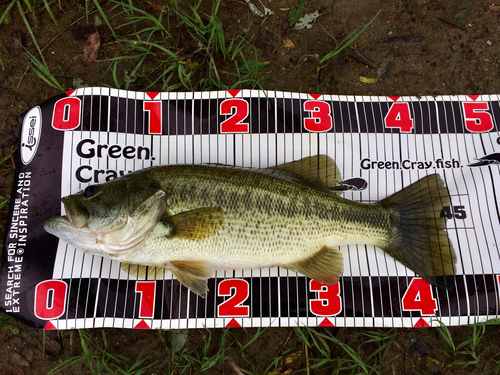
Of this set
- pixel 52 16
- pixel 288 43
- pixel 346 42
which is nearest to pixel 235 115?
pixel 288 43

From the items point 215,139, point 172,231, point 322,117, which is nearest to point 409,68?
point 322,117

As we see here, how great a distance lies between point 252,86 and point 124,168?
132 centimetres

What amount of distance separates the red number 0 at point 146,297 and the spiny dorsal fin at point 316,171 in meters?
1.38

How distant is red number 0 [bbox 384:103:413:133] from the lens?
2854 millimetres

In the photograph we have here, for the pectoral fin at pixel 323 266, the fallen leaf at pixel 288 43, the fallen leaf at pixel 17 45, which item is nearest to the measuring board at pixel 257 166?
the pectoral fin at pixel 323 266

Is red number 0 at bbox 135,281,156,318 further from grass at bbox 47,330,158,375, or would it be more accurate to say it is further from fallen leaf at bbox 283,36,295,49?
fallen leaf at bbox 283,36,295,49

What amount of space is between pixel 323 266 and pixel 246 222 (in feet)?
2.30

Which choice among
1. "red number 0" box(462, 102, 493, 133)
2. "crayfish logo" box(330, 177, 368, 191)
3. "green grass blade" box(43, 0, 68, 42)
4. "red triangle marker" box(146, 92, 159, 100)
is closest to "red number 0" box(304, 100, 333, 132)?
"crayfish logo" box(330, 177, 368, 191)

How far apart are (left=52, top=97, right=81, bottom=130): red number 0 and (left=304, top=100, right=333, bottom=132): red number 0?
1974mm

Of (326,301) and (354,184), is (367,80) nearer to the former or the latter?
(354,184)

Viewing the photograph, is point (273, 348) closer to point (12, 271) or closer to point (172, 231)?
point (172, 231)

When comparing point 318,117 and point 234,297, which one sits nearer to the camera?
point 234,297

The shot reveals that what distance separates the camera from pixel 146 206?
2109 mm

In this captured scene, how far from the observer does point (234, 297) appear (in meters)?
2.60
